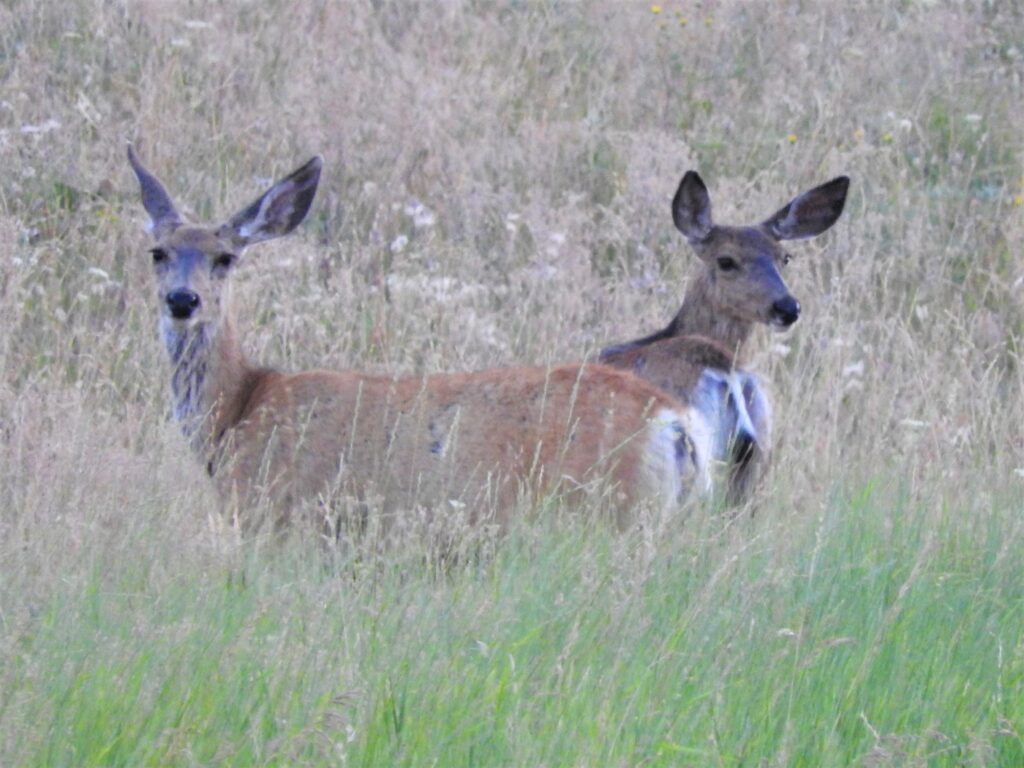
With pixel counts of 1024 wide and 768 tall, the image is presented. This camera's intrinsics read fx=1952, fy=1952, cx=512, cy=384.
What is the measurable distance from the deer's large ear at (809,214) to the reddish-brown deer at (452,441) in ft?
6.97

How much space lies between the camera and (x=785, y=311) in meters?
7.36

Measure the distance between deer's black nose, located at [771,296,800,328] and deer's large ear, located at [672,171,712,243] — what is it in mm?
539

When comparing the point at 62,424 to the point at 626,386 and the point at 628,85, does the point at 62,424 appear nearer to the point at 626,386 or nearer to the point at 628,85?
the point at 626,386

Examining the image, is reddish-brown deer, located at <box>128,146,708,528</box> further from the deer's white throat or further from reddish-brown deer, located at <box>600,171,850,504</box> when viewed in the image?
reddish-brown deer, located at <box>600,171,850,504</box>

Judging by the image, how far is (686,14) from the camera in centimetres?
1113

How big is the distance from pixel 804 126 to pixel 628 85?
976mm

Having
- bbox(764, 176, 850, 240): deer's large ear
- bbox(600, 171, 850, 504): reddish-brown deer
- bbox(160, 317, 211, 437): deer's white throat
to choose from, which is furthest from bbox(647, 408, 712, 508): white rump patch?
bbox(764, 176, 850, 240): deer's large ear

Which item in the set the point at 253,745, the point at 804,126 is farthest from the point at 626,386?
the point at 804,126

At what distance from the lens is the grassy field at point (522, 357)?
368 centimetres

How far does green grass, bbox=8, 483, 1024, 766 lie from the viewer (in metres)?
3.46

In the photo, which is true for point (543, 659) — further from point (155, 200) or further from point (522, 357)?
point (522, 357)

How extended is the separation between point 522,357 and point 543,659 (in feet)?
12.5

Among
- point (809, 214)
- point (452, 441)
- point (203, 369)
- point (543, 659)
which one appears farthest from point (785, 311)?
point (543, 659)

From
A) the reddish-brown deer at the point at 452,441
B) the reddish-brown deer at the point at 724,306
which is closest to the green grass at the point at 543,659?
the reddish-brown deer at the point at 452,441
